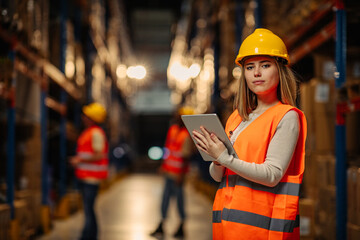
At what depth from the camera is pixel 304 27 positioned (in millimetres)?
5324

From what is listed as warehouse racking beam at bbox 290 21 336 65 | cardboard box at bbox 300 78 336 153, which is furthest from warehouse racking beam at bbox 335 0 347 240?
cardboard box at bbox 300 78 336 153

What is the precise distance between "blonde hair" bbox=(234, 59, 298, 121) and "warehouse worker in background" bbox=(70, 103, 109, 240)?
137 inches

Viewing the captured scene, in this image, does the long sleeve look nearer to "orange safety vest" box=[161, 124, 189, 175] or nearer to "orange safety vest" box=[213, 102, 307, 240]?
"orange safety vest" box=[213, 102, 307, 240]

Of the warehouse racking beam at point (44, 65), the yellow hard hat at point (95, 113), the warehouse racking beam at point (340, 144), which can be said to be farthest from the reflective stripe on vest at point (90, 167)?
the warehouse racking beam at point (340, 144)

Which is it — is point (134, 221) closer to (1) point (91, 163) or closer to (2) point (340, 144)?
(1) point (91, 163)

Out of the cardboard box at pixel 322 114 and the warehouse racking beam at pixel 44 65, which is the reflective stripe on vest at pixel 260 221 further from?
the warehouse racking beam at pixel 44 65

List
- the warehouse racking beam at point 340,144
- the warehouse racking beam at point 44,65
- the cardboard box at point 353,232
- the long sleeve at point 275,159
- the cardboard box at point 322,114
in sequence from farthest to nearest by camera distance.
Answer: the cardboard box at point 322,114 < the warehouse racking beam at point 44,65 < the warehouse racking beam at point 340,144 < the cardboard box at point 353,232 < the long sleeve at point 275,159

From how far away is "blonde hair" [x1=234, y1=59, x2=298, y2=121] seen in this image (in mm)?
2101

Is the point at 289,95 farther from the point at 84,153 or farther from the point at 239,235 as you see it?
the point at 84,153

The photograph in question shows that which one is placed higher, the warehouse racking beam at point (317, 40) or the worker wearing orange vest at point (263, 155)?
the warehouse racking beam at point (317, 40)

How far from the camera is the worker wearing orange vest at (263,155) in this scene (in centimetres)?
193

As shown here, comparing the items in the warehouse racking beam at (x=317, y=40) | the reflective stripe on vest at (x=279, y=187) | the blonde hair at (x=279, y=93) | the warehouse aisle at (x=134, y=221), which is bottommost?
the warehouse aisle at (x=134, y=221)

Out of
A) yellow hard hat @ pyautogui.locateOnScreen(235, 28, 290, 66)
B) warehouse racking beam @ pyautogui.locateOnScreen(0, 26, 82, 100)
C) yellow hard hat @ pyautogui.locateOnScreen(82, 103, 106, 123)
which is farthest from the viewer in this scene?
yellow hard hat @ pyautogui.locateOnScreen(82, 103, 106, 123)

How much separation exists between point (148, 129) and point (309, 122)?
31434mm
